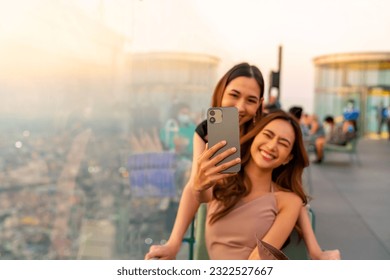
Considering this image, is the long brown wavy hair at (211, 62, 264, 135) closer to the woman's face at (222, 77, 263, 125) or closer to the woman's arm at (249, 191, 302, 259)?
the woman's face at (222, 77, 263, 125)

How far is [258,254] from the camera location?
3.88 ft

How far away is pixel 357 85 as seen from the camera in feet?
44.6

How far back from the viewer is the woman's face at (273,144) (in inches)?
47.0

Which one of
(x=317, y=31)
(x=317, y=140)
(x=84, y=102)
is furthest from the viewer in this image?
(x=317, y=140)

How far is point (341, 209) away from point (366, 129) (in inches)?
384

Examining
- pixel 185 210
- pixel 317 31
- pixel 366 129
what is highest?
pixel 317 31

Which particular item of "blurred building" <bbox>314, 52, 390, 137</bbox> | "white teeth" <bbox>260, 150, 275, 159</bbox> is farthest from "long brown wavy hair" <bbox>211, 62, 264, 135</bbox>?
"blurred building" <bbox>314, 52, 390, 137</bbox>

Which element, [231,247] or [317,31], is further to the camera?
[317,31]

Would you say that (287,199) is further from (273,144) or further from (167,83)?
(167,83)

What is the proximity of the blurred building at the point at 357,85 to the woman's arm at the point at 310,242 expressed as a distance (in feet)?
40.2

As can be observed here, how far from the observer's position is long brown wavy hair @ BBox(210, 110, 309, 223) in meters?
1.20

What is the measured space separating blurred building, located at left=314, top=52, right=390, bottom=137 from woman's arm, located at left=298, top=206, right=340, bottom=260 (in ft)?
40.2
